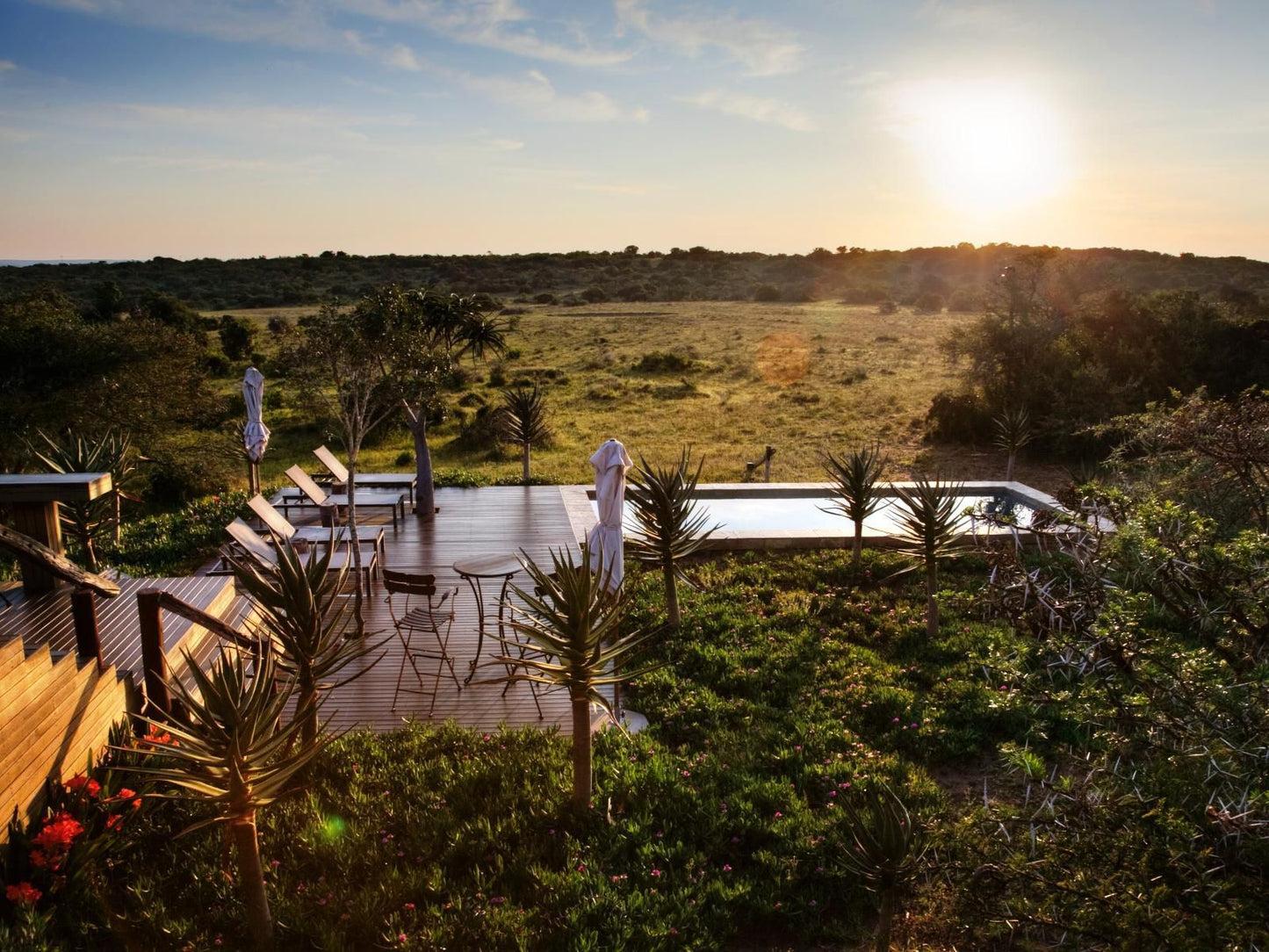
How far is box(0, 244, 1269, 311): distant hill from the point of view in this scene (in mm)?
51062

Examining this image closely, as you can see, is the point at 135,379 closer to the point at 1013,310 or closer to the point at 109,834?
the point at 109,834

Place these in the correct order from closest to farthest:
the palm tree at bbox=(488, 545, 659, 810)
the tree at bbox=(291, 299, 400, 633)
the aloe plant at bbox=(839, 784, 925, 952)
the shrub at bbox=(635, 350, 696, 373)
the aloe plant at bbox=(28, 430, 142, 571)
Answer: the aloe plant at bbox=(839, 784, 925, 952)
the palm tree at bbox=(488, 545, 659, 810)
the tree at bbox=(291, 299, 400, 633)
the aloe plant at bbox=(28, 430, 142, 571)
the shrub at bbox=(635, 350, 696, 373)

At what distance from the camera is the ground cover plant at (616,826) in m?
4.03

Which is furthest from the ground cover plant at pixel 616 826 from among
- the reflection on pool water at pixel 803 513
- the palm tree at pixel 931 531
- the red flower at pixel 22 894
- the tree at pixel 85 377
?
the tree at pixel 85 377

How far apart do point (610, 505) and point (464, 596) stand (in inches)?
90.3

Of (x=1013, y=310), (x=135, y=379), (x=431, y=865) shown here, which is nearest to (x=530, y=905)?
(x=431, y=865)

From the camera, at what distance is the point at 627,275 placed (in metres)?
67.4

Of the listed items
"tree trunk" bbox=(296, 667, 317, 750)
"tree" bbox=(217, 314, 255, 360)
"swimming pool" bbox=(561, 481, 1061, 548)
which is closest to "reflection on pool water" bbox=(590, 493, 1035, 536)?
"swimming pool" bbox=(561, 481, 1061, 548)

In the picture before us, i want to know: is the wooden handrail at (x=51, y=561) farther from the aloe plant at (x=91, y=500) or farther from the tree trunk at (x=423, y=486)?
the tree trunk at (x=423, y=486)

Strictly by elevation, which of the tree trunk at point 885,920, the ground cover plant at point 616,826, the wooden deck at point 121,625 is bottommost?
the ground cover plant at point 616,826

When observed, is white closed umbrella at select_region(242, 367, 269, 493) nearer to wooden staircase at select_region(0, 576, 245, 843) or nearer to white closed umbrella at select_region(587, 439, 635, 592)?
wooden staircase at select_region(0, 576, 245, 843)

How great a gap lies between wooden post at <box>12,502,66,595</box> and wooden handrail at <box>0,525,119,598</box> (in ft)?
4.77

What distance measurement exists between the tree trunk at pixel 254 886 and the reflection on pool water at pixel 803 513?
6572 mm

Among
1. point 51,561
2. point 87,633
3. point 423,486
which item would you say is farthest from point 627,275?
point 87,633
